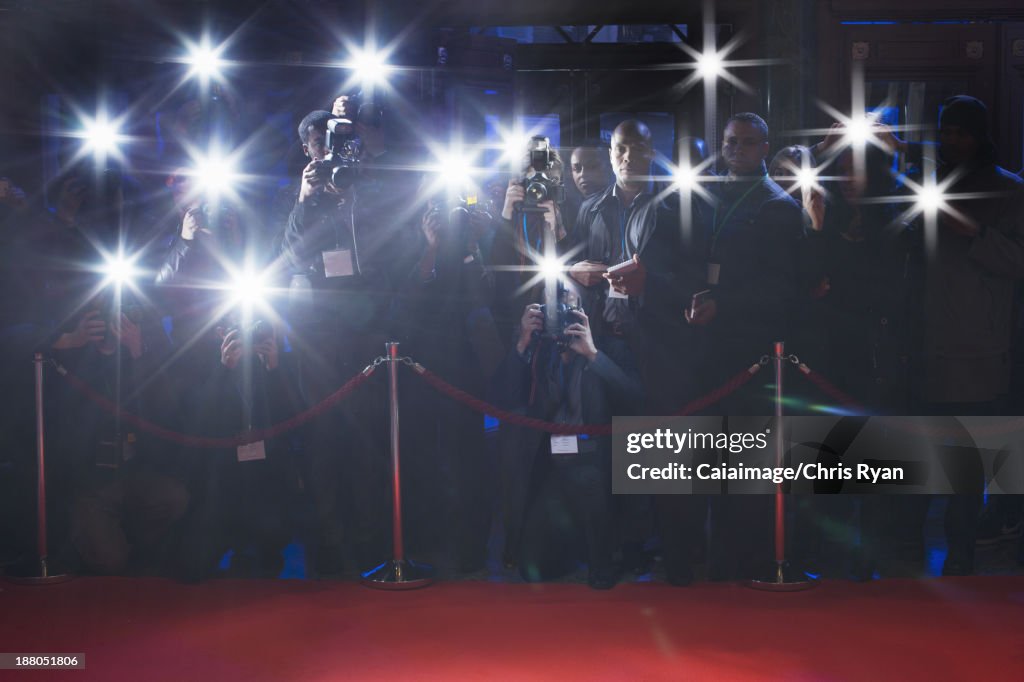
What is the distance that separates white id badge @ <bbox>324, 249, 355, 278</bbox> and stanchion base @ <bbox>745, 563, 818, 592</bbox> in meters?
2.18

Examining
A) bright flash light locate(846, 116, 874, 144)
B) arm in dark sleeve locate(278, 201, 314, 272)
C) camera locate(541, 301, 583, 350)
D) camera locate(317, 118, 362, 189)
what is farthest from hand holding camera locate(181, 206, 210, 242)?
bright flash light locate(846, 116, 874, 144)

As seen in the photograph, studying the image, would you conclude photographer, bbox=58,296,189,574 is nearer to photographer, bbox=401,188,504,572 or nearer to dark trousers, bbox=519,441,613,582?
Answer: photographer, bbox=401,188,504,572

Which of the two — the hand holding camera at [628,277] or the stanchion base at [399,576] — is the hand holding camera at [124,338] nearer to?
the stanchion base at [399,576]

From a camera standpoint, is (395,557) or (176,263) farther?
(176,263)

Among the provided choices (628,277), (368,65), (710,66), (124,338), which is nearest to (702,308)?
(628,277)

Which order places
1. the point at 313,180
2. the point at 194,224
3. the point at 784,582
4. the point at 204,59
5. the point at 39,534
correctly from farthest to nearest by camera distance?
the point at 204,59, the point at 194,224, the point at 313,180, the point at 39,534, the point at 784,582

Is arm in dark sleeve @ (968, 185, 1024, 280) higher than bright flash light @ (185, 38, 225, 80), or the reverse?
bright flash light @ (185, 38, 225, 80)

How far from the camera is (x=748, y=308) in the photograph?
4363mm

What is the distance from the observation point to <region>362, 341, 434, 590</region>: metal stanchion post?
4254 millimetres

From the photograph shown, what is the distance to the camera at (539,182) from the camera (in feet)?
14.9

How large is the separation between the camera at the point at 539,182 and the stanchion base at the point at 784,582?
184 cm

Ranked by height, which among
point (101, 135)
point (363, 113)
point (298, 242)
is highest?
point (101, 135)

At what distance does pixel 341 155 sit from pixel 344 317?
2.41 feet
